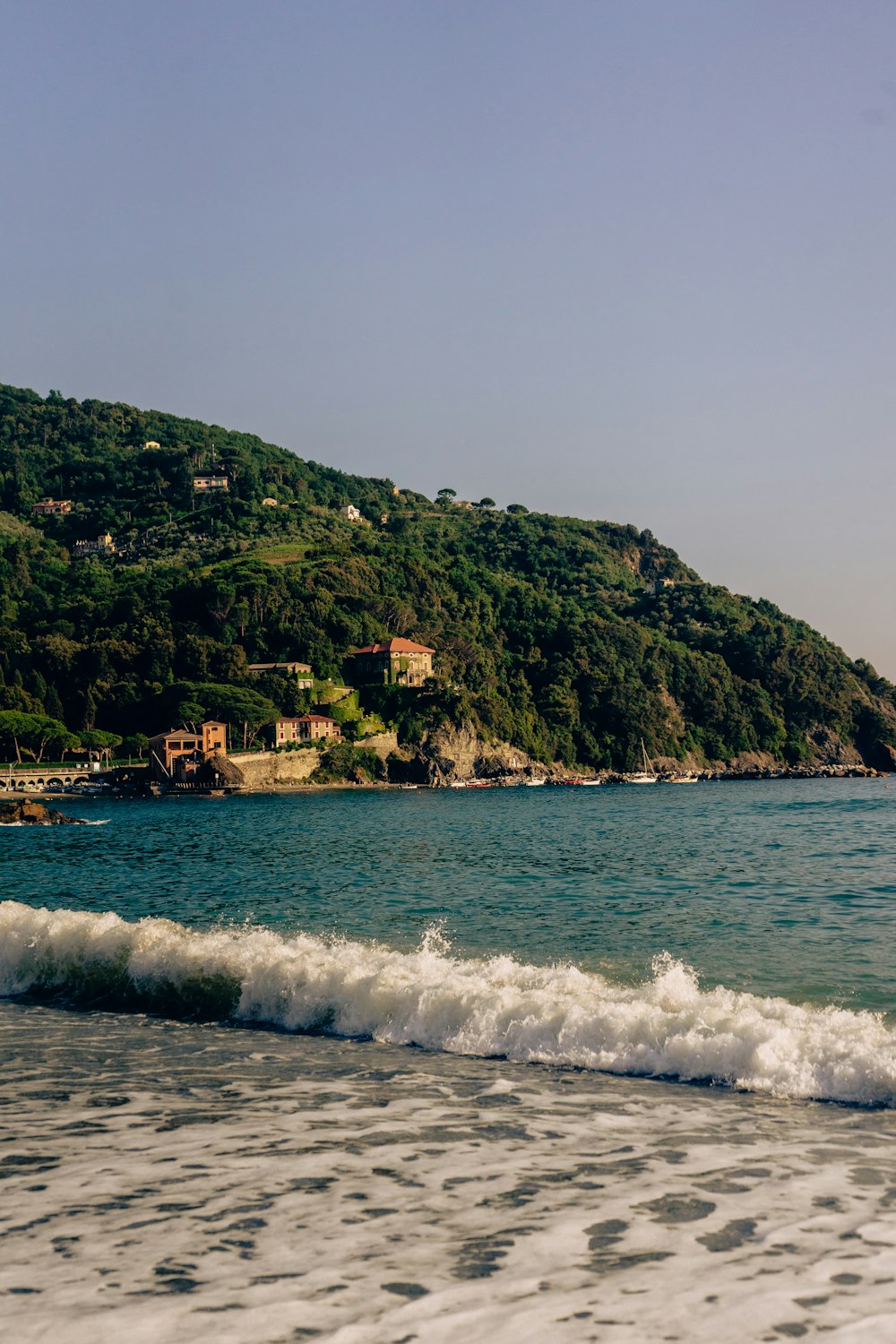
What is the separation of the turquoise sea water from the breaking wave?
1.49 metres

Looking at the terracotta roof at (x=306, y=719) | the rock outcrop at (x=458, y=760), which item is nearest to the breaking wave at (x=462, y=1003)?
the terracotta roof at (x=306, y=719)

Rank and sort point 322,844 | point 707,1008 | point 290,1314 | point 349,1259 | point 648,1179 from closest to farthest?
point 290,1314 → point 349,1259 → point 648,1179 → point 707,1008 → point 322,844

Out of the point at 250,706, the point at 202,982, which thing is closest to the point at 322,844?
the point at 202,982

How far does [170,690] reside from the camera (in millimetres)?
131625

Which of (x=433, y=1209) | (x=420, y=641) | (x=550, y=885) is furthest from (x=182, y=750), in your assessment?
(x=433, y=1209)

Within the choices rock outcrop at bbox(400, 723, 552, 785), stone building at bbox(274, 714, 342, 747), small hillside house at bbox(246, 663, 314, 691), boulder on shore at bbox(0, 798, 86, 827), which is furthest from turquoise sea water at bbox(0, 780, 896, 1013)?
small hillside house at bbox(246, 663, 314, 691)

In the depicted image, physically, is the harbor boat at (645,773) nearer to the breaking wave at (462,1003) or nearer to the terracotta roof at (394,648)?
the terracotta roof at (394,648)

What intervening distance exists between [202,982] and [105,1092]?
4.48 metres

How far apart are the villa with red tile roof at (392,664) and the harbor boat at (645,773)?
108 feet

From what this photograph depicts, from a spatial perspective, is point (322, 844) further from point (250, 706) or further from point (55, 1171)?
point (250, 706)

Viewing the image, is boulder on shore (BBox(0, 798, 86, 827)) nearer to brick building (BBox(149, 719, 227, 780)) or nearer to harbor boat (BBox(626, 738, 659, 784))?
brick building (BBox(149, 719, 227, 780))

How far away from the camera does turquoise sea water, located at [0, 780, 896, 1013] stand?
1549 cm

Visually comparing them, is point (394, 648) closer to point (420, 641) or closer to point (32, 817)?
point (420, 641)

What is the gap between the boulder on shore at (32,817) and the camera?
70.9 m
